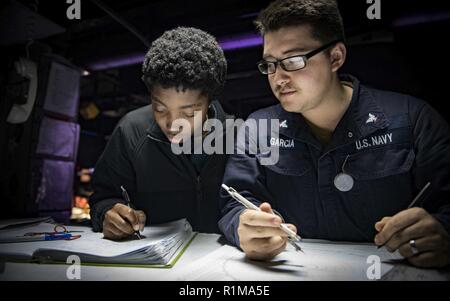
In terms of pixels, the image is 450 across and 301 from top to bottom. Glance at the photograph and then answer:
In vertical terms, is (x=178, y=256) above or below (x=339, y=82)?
below

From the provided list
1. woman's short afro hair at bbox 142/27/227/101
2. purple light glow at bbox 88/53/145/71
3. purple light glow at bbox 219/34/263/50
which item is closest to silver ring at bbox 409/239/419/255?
woman's short afro hair at bbox 142/27/227/101

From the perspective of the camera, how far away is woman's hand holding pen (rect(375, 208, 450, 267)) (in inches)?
32.2

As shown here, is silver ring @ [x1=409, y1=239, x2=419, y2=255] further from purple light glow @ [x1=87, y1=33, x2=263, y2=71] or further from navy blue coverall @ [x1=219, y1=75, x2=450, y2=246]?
purple light glow @ [x1=87, y1=33, x2=263, y2=71]

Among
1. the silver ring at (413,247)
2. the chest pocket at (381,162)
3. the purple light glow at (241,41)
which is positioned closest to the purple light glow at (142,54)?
the purple light glow at (241,41)

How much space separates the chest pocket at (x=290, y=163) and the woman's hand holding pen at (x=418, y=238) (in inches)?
17.7

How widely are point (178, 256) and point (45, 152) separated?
2.54m

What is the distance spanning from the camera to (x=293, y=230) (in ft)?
2.95

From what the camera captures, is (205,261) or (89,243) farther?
(89,243)

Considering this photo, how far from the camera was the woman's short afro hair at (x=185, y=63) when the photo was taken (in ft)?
4.21

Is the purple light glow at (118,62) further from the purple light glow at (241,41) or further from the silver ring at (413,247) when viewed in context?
the silver ring at (413,247)
